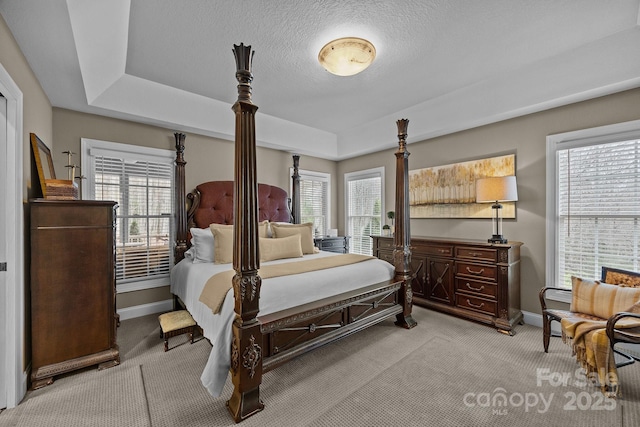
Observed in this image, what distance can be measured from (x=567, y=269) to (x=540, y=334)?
79 centimetres

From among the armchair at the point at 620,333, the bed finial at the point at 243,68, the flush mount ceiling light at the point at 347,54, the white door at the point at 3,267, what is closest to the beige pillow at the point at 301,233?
the flush mount ceiling light at the point at 347,54

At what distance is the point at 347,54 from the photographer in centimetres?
252

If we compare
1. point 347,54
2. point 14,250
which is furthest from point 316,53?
point 14,250

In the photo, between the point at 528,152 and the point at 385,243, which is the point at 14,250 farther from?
the point at 528,152

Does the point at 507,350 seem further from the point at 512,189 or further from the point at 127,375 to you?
the point at 127,375

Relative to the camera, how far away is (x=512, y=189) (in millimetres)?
3252

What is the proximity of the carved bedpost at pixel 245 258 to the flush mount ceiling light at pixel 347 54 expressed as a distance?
93cm

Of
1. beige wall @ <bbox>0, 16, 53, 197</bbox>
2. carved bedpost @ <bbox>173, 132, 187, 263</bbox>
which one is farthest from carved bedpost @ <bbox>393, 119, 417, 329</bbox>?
beige wall @ <bbox>0, 16, 53, 197</bbox>

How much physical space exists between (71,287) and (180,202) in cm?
170

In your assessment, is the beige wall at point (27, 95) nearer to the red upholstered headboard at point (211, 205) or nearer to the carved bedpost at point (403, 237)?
the red upholstered headboard at point (211, 205)

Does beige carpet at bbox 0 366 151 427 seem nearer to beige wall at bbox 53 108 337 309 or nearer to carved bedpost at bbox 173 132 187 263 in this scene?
beige wall at bbox 53 108 337 309

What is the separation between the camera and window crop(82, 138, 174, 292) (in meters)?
3.42

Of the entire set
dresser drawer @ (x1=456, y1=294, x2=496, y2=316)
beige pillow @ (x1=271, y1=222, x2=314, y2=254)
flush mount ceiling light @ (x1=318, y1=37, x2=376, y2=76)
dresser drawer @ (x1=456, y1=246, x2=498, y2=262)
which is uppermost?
flush mount ceiling light @ (x1=318, y1=37, x2=376, y2=76)

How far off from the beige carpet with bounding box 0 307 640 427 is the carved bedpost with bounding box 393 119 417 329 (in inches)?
17.5
